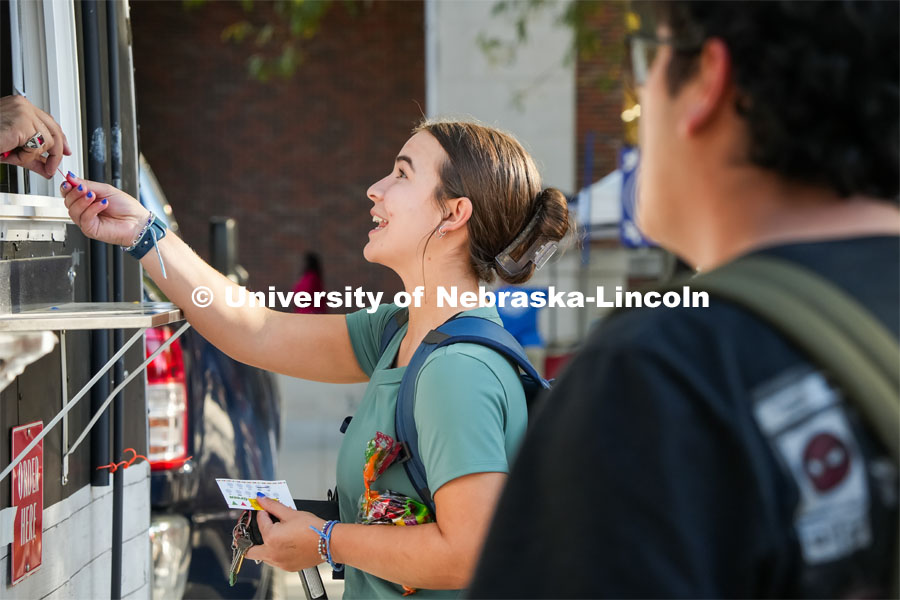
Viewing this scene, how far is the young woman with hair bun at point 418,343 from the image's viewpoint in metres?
1.98

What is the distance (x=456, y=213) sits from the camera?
2.39 meters

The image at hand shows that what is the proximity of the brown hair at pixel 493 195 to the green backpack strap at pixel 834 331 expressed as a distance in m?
1.53

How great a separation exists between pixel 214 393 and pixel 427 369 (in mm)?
1937

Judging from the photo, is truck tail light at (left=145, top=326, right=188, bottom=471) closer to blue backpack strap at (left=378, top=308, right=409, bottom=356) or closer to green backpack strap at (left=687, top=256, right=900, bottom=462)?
blue backpack strap at (left=378, top=308, right=409, bottom=356)

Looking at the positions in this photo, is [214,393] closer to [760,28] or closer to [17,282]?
[17,282]

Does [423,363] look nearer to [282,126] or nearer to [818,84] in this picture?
[818,84]

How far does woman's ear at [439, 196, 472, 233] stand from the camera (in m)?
2.39

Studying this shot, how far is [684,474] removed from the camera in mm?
829

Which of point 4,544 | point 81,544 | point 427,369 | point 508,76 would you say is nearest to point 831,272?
point 427,369

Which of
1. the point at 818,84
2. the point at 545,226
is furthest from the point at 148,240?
the point at 818,84

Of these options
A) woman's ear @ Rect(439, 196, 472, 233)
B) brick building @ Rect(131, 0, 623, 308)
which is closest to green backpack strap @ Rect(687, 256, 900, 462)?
woman's ear @ Rect(439, 196, 472, 233)

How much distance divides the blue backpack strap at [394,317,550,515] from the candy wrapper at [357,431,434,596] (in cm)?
3

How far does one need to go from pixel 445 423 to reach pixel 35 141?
3.78 ft

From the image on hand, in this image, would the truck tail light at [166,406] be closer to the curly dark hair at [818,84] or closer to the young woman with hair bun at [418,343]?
the young woman with hair bun at [418,343]
